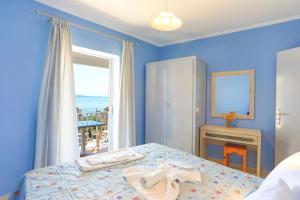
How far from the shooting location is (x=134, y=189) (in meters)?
1.20

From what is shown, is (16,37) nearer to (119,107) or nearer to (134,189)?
(119,107)

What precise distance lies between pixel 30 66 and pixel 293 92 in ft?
10.9

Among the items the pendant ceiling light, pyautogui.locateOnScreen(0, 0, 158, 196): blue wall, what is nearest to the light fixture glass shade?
the pendant ceiling light

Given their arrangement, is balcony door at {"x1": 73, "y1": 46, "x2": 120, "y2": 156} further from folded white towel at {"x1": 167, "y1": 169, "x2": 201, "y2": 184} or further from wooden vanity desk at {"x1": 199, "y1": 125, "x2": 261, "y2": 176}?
folded white towel at {"x1": 167, "y1": 169, "x2": 201, "y2": 184}

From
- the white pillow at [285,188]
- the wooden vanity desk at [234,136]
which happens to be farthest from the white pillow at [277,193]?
the wooden vanity desk at [234,136]

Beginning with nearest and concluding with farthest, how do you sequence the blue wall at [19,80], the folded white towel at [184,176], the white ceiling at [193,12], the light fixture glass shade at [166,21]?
the folded white towel at [184,176] < the light fixture glass shade at [166,21] < the blue wall at [19,80] < the white ceiling at [193,12]

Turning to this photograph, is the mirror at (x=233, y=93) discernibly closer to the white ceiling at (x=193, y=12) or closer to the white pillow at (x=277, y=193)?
the white ceiling at (x=193, y=12)

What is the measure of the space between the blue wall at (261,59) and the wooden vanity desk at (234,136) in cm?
18

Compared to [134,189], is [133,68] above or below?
above

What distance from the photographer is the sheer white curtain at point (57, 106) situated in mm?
2154

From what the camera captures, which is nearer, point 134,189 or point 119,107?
point 134,189

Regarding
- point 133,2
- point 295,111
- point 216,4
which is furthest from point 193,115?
point 133,2

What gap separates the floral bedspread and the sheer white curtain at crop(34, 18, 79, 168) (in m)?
0.79

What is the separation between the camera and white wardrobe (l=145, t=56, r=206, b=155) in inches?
A: 119
